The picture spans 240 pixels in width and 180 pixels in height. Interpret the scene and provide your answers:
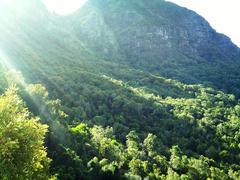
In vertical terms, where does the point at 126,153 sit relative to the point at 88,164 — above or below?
below

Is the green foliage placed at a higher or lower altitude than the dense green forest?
higher

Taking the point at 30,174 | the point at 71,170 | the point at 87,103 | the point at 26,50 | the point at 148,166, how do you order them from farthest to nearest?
the point at 26,50
the point at 87,103
the point at 148,166
the point at 71,170
the point at 30,174

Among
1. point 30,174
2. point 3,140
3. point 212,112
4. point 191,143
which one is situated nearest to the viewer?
point 3,140

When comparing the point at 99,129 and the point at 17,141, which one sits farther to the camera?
the point at 99,129

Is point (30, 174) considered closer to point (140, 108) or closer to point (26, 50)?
point (140, 108)

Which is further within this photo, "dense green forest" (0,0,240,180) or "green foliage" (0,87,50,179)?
"dense green forest" (0,0,240,180)

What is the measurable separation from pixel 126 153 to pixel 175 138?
131 feet

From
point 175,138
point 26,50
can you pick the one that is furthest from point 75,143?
point 26,50

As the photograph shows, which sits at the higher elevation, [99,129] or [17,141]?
[17,141]

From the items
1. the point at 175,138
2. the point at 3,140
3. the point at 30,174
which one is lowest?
the point at 175,138

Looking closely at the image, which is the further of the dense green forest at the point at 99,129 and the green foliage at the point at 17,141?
the dense green forest at the point at 99,129

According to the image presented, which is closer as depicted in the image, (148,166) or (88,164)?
(88,164)

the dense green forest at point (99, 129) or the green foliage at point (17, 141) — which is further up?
the green foliage at point (17, 141)

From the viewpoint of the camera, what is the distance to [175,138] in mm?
137250
